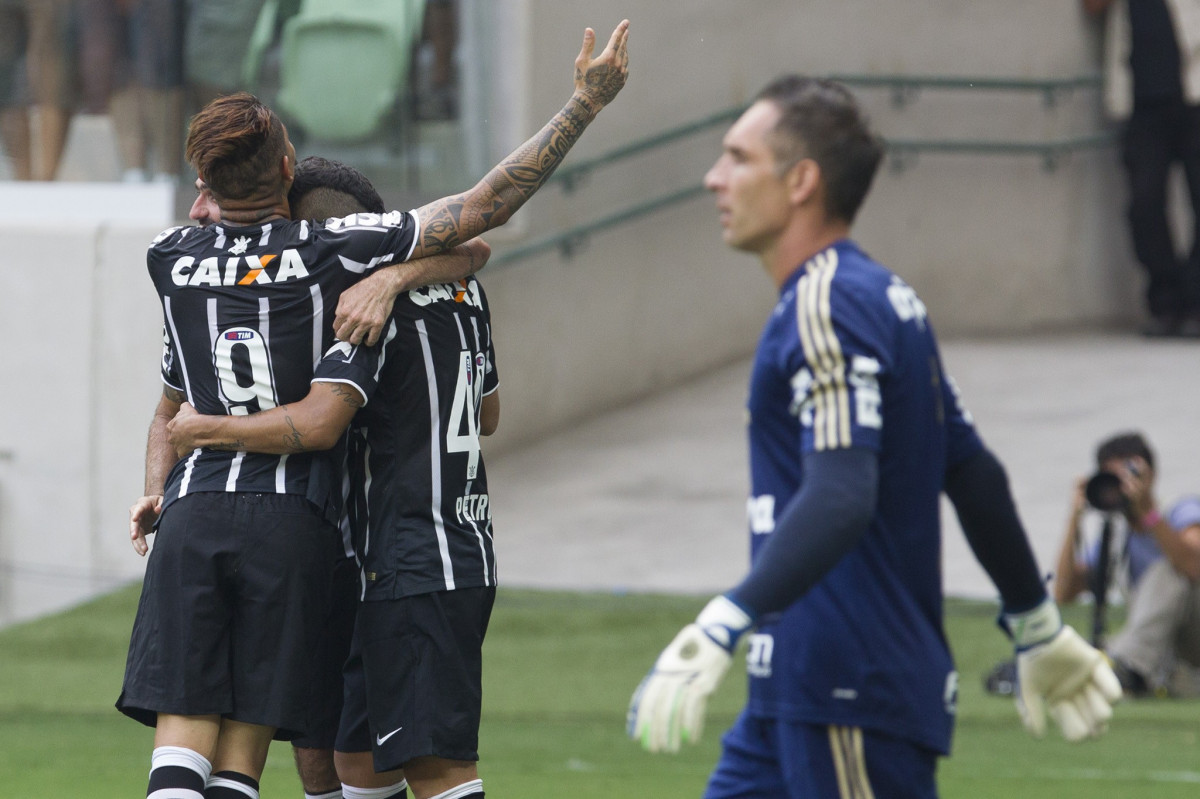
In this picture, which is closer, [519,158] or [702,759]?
[519,158]

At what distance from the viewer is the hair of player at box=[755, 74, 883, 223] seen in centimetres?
308

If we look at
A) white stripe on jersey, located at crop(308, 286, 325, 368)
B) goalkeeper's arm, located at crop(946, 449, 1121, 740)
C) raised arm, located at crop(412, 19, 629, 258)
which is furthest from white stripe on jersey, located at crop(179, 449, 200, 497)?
goalkeeper's arm, located at crop(946, 449, 1121, 740)

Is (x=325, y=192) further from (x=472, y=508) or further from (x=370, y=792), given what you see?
(x=370, y=792)

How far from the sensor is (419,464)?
4.21 metres

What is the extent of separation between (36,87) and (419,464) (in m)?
9.24

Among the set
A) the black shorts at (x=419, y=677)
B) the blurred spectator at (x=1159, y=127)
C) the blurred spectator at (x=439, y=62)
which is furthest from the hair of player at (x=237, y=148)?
the blurred spectator at (x=1159, y=127)

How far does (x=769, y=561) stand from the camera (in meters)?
2.85

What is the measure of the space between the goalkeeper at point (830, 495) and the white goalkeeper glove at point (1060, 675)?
328 mm

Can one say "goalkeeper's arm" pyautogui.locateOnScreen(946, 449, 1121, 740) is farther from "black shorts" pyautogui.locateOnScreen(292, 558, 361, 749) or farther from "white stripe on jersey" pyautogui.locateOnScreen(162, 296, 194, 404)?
"white stripe on jersey" pyautogui.locateOnScreen(162, 296, 194, 404)

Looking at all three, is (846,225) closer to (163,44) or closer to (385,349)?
(385,349)

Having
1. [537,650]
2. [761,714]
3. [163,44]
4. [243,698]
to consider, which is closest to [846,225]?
[761,714]

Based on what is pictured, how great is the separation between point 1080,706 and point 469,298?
1.83 meters

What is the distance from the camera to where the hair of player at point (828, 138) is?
308 cm

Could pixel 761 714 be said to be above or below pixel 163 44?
below
